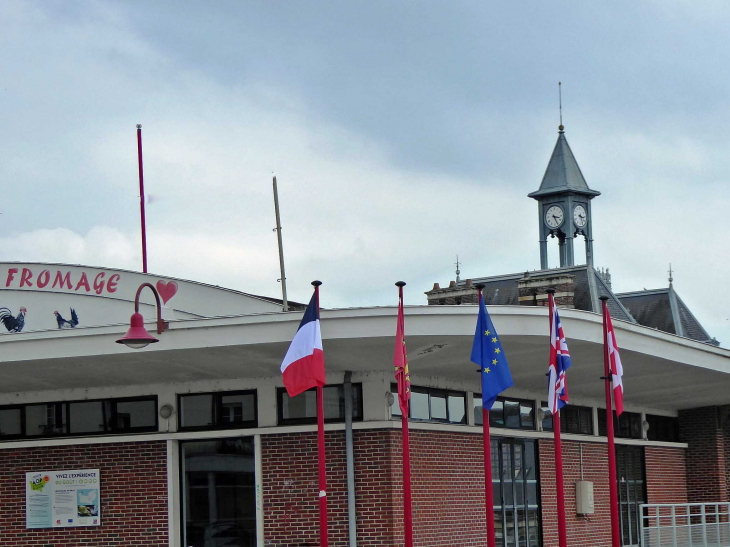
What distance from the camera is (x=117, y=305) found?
2119cm

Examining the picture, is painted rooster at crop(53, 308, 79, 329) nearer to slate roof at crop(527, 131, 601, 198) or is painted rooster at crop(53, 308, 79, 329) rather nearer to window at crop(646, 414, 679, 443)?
window at crop(646, 414, 679, 443)

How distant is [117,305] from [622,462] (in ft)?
41.0

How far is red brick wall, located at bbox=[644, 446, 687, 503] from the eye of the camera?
27.7m

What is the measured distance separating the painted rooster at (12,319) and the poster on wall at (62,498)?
9.19 feet

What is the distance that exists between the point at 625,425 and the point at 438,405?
28.1ft

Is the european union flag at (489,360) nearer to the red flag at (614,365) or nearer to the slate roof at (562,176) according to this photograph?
the red flag at (614,365)

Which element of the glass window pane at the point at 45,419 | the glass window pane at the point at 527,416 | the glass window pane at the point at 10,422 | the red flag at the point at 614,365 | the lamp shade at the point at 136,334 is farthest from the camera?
the glass window pane at the point at 527,416

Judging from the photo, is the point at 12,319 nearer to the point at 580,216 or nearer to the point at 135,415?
the point at 135,415

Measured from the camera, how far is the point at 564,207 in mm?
47656

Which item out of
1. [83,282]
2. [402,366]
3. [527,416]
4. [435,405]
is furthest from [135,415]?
[527,416]

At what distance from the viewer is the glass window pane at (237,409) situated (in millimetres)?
19375

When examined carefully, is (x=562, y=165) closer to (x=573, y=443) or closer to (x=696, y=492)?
(x=696, y=492)

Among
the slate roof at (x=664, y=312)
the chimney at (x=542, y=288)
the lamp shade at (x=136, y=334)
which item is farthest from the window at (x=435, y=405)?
the slate roof at (x=664, y=312)

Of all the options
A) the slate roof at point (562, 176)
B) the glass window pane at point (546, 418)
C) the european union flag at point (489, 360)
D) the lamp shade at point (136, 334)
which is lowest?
the glass window pane at point (546, 418)
